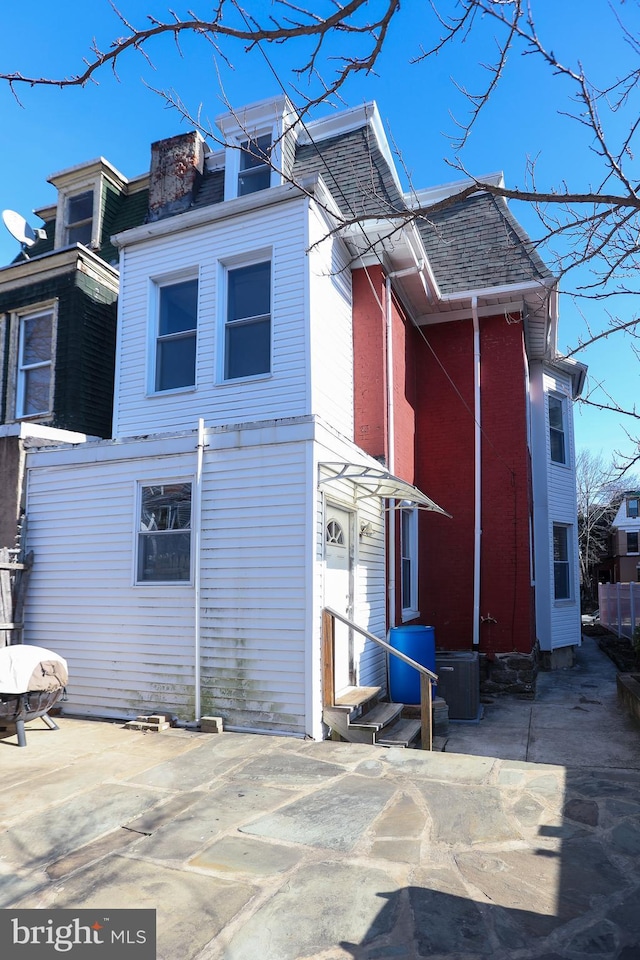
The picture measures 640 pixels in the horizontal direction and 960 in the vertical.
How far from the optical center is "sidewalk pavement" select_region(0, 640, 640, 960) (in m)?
3.06

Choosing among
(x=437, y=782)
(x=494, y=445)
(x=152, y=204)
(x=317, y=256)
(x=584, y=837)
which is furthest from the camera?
(x=494, y=445)

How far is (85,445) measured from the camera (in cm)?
783

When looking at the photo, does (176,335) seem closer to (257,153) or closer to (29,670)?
(257,153)

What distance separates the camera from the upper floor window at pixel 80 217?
11.9 meters

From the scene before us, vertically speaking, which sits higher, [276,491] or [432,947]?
[276,491]

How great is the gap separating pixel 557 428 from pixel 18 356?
10936 mm

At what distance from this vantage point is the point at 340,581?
7.73 meters

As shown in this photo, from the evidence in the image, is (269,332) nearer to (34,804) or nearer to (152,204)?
(152,204)

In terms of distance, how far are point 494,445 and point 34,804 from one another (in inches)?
350

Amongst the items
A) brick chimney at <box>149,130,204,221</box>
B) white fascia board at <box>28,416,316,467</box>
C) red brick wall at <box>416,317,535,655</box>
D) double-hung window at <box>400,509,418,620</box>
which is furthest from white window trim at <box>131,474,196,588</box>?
red brick wall at <box>416,317,535,655</box>

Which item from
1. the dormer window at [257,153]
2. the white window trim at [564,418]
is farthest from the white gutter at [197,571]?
the white window trim at [564,418]

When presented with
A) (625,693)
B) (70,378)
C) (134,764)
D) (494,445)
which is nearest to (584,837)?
(134,764)

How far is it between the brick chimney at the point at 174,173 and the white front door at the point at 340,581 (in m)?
5.83

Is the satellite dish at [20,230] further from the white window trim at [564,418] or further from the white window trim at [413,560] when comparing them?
the white window trim at [564,418]
